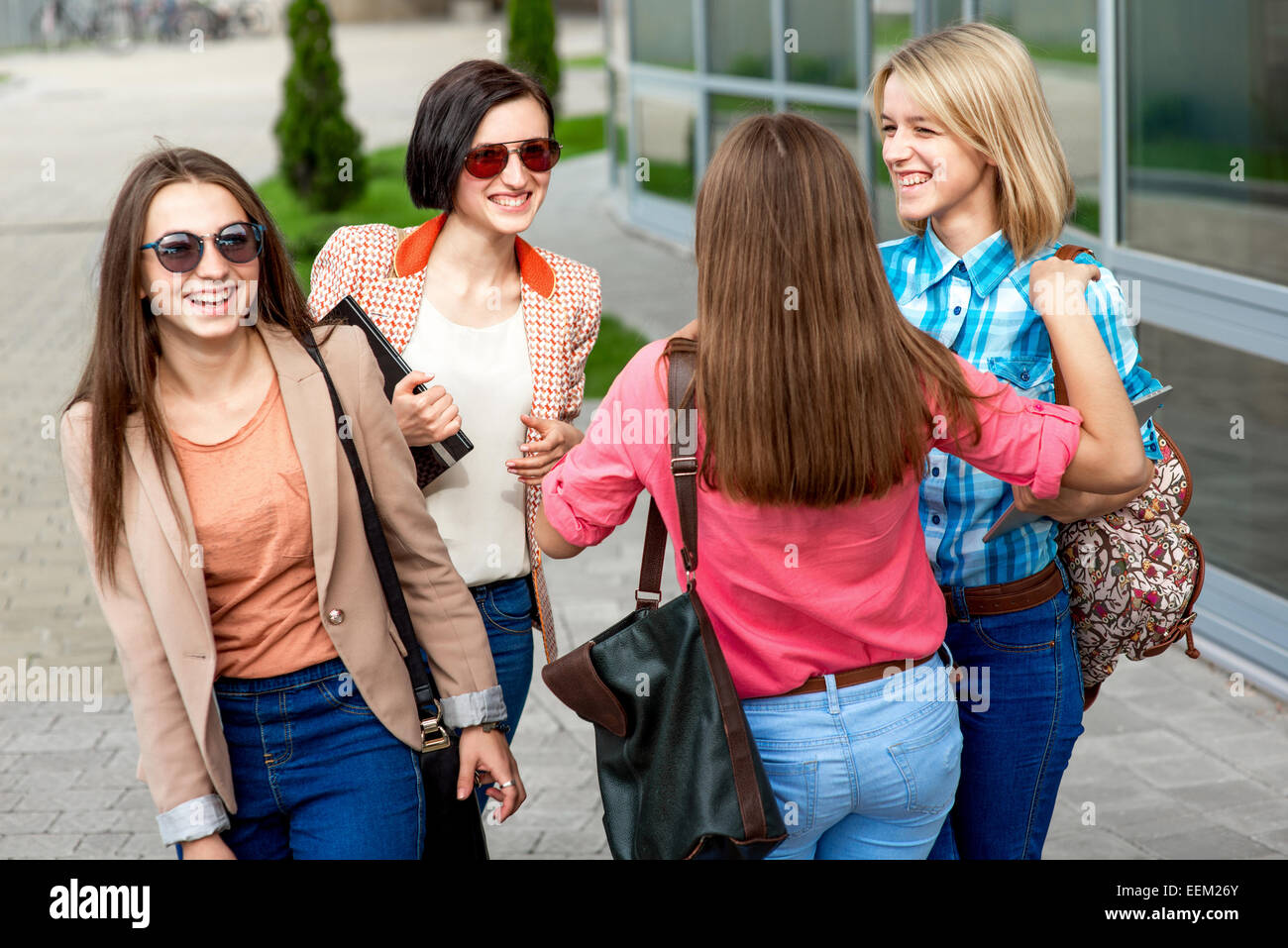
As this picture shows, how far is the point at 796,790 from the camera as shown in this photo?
2195 mm

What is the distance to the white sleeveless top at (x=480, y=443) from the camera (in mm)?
2930

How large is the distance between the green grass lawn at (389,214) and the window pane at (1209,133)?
4.05 meters

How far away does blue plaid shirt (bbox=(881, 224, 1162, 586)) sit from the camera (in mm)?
2514

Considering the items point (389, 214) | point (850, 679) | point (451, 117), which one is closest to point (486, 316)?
point (451, 117)

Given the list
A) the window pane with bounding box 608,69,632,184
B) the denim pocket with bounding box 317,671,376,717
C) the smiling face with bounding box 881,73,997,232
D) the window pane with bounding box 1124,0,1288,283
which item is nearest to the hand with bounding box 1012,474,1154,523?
the smiling face with bounding box 881,73,997,232

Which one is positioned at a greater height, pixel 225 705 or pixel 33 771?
pixel 225 705

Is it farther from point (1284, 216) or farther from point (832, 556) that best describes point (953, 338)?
point (1284, 216)

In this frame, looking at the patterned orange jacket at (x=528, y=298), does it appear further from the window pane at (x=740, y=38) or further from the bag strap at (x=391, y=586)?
the window pane at (x=740, y=38)

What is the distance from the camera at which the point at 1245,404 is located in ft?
17.2

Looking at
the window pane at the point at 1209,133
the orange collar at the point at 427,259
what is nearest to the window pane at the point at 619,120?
the window pane at the point at 1209,133

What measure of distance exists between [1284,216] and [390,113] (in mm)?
21908

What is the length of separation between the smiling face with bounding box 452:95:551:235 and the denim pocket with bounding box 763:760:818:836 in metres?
1.27

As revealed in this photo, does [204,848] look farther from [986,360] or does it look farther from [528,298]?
[986,360]
